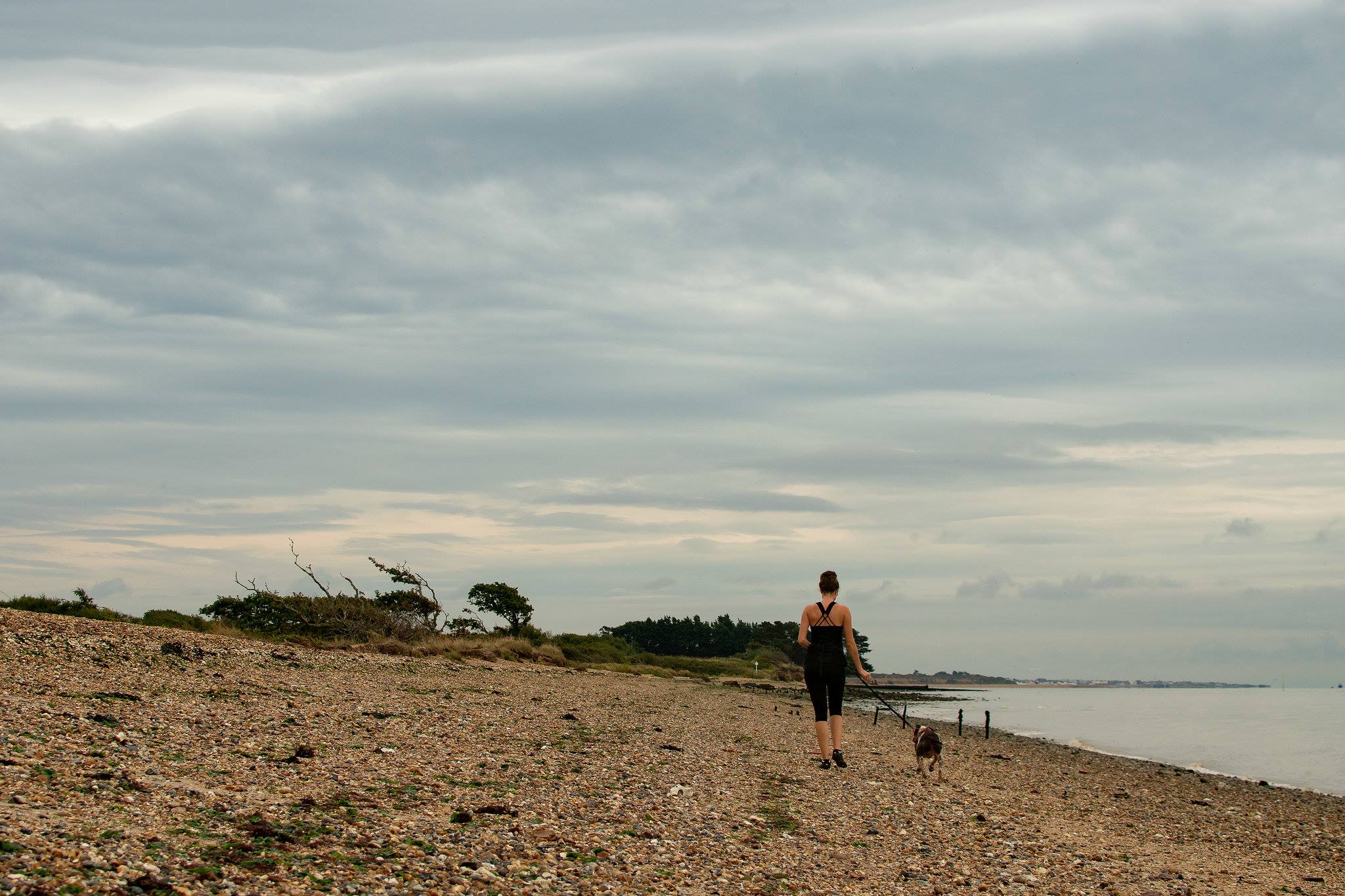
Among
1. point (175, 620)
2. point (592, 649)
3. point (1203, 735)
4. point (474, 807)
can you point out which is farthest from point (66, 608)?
point (1203, 735)

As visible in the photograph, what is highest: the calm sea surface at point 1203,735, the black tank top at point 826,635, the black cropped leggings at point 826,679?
the black tank top at point 826,635

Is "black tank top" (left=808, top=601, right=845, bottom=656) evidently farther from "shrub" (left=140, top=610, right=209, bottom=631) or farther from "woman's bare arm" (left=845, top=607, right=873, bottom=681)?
"shrub" (left=140, top=610, right=209, bottom=631)

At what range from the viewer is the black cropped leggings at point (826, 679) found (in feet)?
48.8

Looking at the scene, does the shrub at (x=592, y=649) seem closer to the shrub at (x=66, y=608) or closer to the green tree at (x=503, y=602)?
the green tree at (x=503, y=602)

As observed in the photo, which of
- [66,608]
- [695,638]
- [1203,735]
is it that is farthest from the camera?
[695,638]

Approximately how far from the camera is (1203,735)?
63.9 metres

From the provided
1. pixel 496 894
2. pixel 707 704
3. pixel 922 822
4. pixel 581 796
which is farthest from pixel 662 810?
pixel 707 704

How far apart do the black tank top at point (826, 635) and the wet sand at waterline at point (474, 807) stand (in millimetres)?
2158

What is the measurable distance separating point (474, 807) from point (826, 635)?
20.1 feet

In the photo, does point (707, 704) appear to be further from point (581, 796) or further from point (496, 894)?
point (496, 894)

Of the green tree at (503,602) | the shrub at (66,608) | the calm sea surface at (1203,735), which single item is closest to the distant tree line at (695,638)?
the calm sea surface at (1203,735)

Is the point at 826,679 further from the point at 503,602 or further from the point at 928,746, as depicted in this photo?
the point at 503,602

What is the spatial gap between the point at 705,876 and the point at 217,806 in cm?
457

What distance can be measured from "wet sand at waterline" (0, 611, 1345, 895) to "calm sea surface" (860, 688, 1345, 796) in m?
19.8
